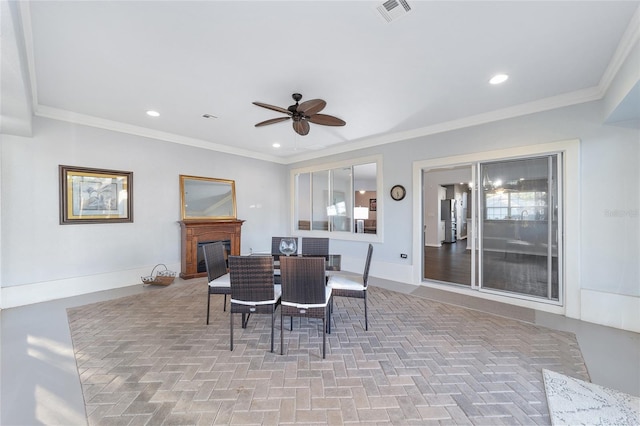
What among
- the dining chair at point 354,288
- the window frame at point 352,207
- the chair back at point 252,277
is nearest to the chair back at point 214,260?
the chair back at point 252,277

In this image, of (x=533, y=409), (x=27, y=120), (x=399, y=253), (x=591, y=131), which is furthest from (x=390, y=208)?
(x=27, y=120)

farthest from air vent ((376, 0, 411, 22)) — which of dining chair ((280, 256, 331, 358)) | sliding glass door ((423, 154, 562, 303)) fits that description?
sliding glass door ((423, 154, 562, 303))

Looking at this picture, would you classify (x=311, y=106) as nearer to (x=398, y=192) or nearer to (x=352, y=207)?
(x=398, y=192)

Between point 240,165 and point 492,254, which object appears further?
point 240,165

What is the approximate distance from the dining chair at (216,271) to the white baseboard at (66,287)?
220 cm

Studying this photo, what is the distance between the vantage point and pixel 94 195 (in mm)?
4266

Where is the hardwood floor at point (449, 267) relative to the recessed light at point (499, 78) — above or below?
below

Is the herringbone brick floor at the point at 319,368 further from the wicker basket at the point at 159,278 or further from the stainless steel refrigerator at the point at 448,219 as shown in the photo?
the stainless steel refrigerator at the point at 448,219

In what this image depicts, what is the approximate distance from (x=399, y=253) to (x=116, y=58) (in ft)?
16.1

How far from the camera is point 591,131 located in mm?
3207

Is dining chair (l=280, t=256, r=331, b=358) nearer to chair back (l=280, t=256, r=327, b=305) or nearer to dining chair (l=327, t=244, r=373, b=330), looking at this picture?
chair back (l=280, t=256, r=327, b=305)

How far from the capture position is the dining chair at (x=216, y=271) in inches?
120

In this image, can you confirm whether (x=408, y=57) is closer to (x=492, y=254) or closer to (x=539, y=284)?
(x=492, y=254)

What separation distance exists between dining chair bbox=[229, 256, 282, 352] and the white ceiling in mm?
1996
